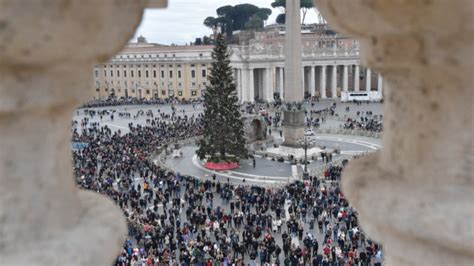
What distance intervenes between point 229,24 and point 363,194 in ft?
364

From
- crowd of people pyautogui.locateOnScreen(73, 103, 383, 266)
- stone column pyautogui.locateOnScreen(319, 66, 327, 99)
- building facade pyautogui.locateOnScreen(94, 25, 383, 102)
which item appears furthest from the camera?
stone column pyautogui.locateOnScreen(319, 66, 327, 99)

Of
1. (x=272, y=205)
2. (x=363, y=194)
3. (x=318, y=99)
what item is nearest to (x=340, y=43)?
(x=318, y=99)

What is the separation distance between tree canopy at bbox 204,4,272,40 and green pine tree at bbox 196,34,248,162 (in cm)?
7363

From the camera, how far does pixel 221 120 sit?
3488 cm

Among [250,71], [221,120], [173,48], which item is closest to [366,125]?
[221,120]

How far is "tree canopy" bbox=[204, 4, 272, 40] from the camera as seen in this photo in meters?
109

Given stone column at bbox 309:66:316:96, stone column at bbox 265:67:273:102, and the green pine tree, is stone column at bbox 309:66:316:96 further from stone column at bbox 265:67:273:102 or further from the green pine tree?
the green pine tree

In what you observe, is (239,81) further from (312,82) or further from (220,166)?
(220,166)

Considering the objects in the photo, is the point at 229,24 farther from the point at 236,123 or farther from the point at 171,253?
the point at 171,253

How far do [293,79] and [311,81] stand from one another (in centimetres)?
3359

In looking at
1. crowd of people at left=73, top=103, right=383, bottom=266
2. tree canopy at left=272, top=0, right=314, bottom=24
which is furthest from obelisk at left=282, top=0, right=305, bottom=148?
tree canopy at left=272, top=0, right=314, bottom=24

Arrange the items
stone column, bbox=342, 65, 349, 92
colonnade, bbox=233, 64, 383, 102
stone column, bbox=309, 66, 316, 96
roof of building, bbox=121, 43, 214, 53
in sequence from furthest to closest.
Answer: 1. roof of building, bbox=121, 43, 214, 53
2. stone column, bbox=342, 65, 349, 92
3. stone column, bbox=309, 66, 316, 96
4. colonnade, bbox=233, 64, 383, 102

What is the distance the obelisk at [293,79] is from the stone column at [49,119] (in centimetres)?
3665

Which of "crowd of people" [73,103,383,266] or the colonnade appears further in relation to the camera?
the colonnade
